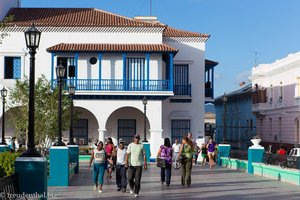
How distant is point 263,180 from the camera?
2078cm

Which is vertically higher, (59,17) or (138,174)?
(59,17)

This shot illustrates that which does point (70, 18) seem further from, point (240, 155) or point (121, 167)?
point (121, 167)

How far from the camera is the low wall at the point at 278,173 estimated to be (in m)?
19.0

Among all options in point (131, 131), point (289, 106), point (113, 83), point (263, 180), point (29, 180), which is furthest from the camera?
point (289, 106)

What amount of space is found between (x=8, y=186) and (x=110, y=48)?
2728 cm

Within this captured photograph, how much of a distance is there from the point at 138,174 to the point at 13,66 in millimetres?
24700

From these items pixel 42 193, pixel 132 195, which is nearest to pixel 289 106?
pixel 132 195

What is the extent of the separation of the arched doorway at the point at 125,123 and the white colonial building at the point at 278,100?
12.9m

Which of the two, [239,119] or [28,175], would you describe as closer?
[28,175]

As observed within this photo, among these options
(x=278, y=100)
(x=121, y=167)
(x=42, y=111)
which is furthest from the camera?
(x=278, y=100)

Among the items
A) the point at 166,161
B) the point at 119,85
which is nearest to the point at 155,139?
the point at 119,85

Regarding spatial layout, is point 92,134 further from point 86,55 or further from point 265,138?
point 265,138

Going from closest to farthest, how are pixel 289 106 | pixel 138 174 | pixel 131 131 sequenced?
pixel 138 174 < pixel 131 131 < pixel 289 106

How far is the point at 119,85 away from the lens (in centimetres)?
3725
